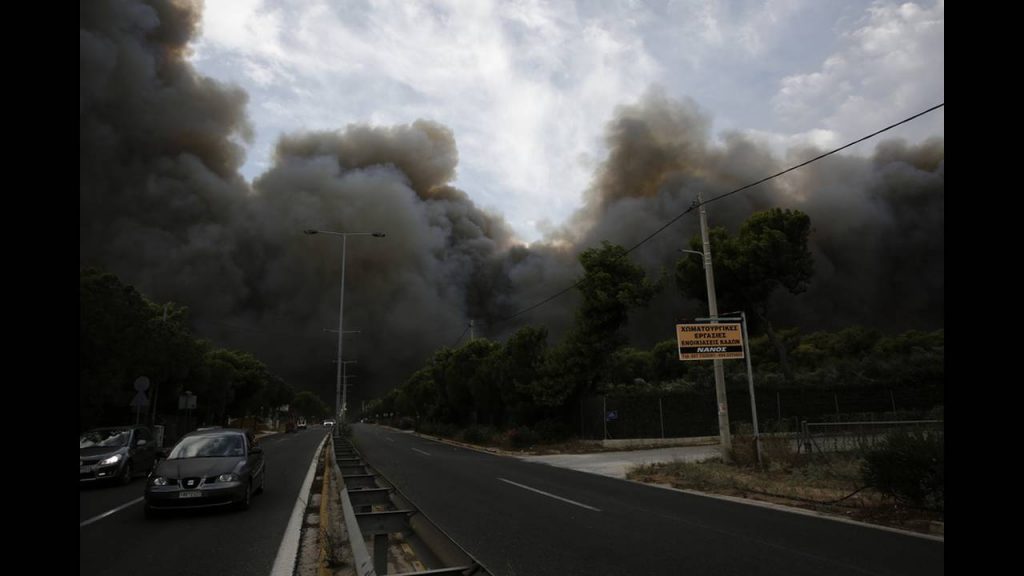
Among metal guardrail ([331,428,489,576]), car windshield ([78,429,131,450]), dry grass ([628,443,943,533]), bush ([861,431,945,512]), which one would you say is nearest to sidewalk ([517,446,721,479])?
dry grass ([628,443,943,533])

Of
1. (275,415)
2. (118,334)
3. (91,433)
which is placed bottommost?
(275,415)

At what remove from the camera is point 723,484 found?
13.1m

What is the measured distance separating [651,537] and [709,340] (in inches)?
427

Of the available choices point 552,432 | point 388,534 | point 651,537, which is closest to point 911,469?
point 651,537

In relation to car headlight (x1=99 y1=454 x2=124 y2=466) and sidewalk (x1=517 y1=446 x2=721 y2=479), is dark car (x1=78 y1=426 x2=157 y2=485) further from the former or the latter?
sidewalk (x1=517 y1=446 x2=721 y2=479)

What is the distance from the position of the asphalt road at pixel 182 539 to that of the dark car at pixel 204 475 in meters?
0.30

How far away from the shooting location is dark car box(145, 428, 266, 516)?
28.8 feet

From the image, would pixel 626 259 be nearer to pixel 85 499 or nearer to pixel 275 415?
pixel 85 499

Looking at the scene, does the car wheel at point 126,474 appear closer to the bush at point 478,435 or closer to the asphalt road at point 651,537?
the asphalt road at point 651,537

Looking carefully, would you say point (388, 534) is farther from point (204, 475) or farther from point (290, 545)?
point (204, 475)

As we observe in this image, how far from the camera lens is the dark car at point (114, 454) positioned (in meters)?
13.2

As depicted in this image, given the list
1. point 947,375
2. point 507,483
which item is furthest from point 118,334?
point 947,375

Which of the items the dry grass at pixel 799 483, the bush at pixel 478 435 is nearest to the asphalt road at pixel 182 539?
the dry grass at pixel 799 483

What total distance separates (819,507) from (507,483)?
6.97m
